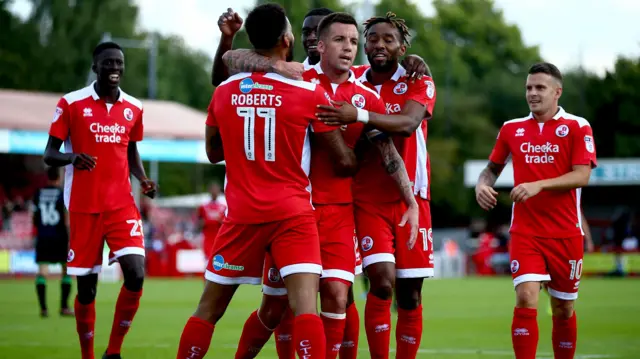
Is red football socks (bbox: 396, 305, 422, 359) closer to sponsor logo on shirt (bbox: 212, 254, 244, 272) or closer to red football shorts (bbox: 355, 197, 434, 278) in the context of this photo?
red football shorts (bbox: 355, 197, 434, 278)

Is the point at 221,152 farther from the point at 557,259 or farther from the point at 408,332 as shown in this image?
the point at 557,259

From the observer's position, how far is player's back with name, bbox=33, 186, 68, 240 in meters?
18.2

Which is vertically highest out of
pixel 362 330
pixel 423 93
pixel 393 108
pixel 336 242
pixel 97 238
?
pixel 423 93

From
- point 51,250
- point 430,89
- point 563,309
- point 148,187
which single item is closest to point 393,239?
point 430,89

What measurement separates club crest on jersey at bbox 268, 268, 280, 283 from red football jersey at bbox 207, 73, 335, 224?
3.10 feet

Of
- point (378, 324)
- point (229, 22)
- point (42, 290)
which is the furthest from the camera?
point (42, 290)

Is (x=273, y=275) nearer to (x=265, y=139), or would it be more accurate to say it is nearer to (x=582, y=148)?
(x=265, y=139)

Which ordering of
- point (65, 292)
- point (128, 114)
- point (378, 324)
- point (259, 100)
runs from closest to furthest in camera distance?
point (259, 100) → point (378, 324) → point (128, 114) → point (65, 292)

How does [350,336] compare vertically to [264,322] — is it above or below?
below

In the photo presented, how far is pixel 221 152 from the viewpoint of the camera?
7.56 meters

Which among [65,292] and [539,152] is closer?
[539,152]

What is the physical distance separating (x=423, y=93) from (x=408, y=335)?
76.4 inches

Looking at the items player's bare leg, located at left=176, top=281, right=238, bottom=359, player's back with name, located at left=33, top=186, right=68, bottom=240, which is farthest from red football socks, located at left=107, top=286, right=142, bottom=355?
player's back with name, located at left=33, top=186, right=68, bottom=240

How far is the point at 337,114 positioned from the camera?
23.6 ft
